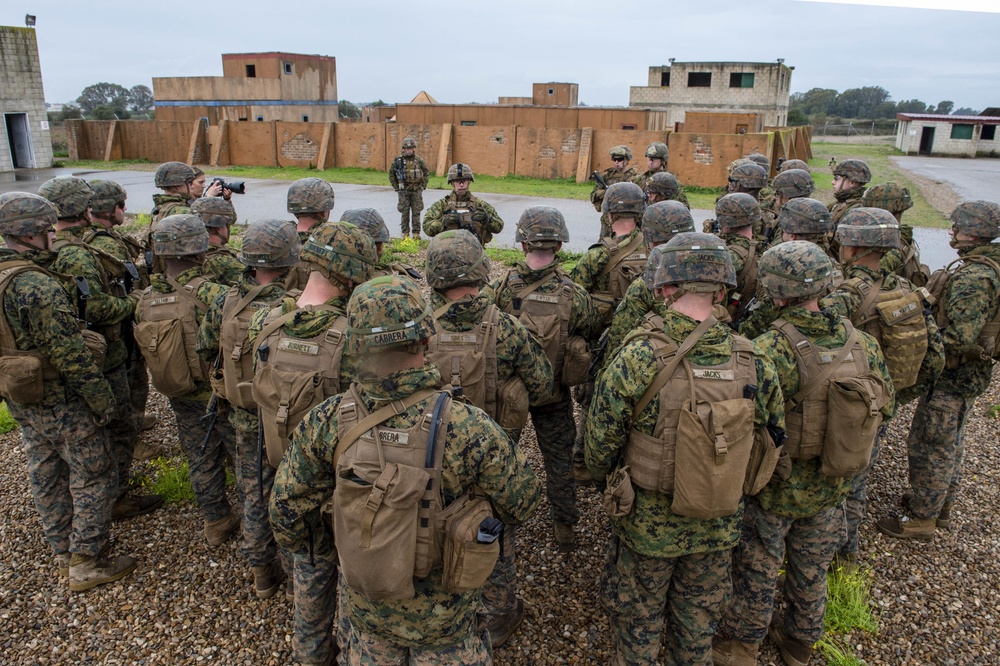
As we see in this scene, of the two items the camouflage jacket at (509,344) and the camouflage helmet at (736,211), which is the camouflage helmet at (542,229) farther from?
the camouflage helmet at (736,211)

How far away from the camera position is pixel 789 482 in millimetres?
3475

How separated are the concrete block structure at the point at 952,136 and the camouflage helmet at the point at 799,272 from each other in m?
43.9

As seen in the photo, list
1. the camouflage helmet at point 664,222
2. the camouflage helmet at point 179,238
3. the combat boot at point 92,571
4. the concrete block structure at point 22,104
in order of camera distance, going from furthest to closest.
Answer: the concrete block structure at point 22,104
the camouflage helmet at point 664,222
the camouflage helmet at point 179,238
the combat boot at point 92,571

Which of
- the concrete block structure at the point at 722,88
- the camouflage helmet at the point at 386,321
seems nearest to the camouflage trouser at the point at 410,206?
the camouflage helmet at the point at 386,321

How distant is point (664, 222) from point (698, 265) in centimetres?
198

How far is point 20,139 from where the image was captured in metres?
25.4

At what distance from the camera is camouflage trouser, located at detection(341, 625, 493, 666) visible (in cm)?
264

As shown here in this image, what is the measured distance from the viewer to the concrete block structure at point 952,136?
38281 mm

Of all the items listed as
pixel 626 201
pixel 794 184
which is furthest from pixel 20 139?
pixel 794 184

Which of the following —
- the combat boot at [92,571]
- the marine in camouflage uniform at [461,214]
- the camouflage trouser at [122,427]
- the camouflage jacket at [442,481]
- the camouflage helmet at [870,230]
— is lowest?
the combat boot at [92,571]

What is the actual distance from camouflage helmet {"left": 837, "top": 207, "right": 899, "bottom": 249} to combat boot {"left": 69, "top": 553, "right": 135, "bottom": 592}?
203 inches

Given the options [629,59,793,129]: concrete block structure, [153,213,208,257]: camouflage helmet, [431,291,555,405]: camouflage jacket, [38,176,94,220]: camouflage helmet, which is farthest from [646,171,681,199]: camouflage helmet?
[629,59,793,129]: concrete block structure

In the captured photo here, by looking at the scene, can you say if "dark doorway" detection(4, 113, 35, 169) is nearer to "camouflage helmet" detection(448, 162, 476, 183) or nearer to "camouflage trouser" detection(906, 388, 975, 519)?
"camouflage helmet" detection(448, 162, 476, 183)

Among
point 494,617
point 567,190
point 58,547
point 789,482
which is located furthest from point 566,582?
point 567,190
